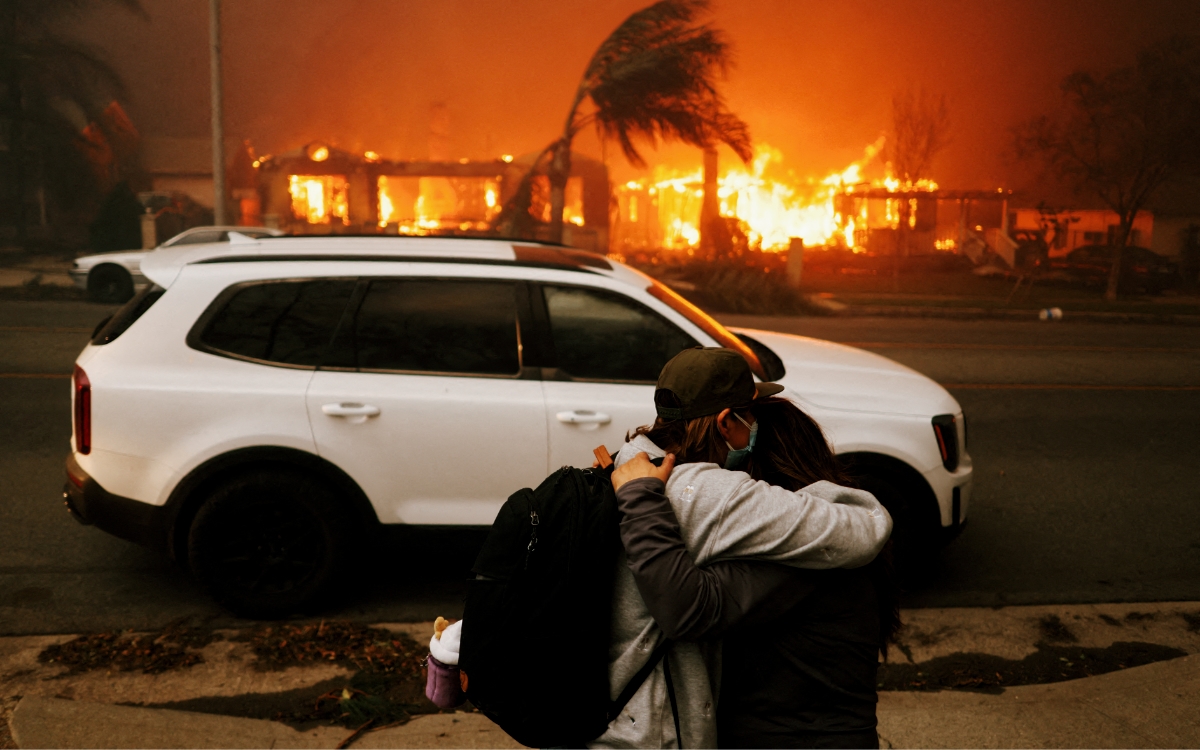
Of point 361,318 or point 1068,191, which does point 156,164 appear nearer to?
point 1068,191

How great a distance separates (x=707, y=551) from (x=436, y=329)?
319 cm

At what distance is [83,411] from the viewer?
4.64 m

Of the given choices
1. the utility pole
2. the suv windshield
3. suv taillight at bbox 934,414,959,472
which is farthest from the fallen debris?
the utility pole

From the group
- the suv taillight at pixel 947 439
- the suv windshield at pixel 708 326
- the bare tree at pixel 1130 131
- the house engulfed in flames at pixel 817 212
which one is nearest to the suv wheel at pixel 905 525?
the suv taillight at pixel 947 439

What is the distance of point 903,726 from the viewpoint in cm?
372

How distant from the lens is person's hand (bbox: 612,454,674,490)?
1927 mm

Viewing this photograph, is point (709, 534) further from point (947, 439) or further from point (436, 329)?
point (947, 439)

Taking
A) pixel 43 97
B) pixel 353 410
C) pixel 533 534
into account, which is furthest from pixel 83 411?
pixel 43 97

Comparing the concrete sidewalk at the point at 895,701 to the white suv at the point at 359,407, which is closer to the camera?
the concrete sidewalk at the point at 895,701

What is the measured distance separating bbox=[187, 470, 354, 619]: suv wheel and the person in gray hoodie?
9.85 ft

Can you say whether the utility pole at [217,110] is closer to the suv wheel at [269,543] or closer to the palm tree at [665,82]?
the palm tree at [665,82]

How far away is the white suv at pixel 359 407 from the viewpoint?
461 cm

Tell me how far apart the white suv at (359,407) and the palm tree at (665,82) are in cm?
2184

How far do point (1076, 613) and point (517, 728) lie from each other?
161 inches
